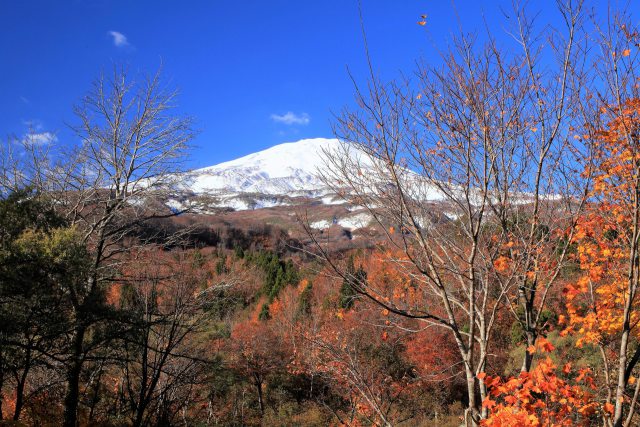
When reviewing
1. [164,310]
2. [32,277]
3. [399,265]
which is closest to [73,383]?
[32,277]

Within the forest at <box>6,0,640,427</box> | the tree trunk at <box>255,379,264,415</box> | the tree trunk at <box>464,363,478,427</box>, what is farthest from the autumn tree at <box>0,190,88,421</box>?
the tree trunk at <box>255,379,264,415</box>

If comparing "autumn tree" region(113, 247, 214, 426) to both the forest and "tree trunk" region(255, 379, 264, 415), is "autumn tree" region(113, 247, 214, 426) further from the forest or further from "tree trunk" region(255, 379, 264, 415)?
"tree trunk" region(255, 379, 264, 415)

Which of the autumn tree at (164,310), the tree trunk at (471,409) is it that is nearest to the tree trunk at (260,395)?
the autumn tree at (164,310)

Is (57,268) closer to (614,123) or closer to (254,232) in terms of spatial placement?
(614,123)

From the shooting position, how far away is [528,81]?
3.60 m

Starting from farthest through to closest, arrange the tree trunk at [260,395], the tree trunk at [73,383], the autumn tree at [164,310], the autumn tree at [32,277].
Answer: the tree trunk at [260,395] < the autumn tree at [164,310] < the tree trunk at [73,383] < the autumn tree at [32,277]

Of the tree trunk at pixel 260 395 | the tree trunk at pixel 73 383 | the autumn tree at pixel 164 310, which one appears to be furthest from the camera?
the tree trunk at pixel 260 395

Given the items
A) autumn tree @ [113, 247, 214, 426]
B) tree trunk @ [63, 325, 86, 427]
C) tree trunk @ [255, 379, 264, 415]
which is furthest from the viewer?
tree trunk @ [255, 379, 264, 415]

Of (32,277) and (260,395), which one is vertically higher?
(32,277)

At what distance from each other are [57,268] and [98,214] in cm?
174

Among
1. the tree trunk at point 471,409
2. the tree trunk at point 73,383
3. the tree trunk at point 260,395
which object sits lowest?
the tree trunk at point 260,395

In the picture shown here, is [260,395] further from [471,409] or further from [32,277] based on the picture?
[471,409]

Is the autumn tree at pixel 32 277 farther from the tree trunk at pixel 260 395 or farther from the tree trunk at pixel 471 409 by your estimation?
the tree trunk at pixel 260 395

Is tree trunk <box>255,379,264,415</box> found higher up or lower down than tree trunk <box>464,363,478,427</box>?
lower down
